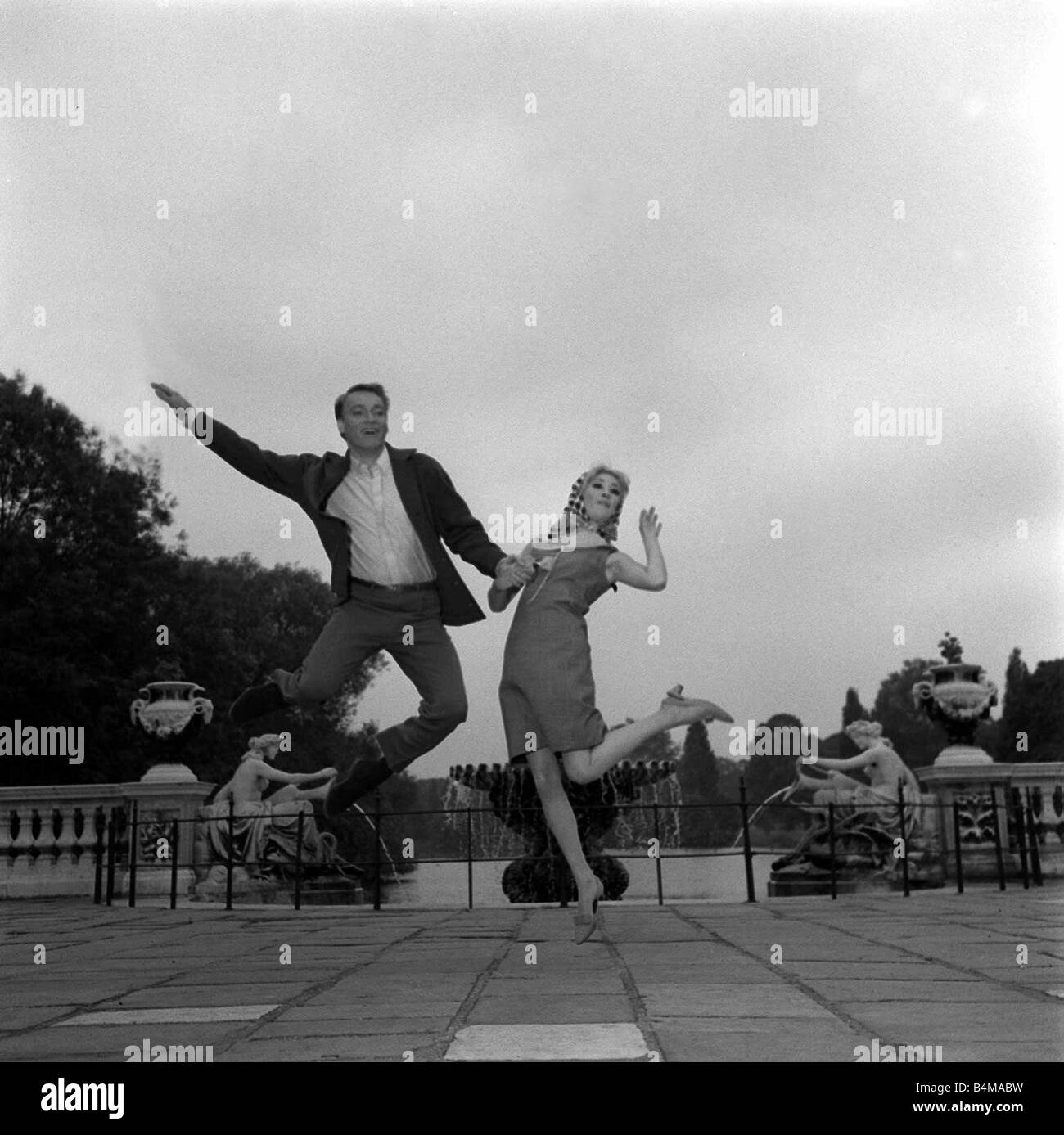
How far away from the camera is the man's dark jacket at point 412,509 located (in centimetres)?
425

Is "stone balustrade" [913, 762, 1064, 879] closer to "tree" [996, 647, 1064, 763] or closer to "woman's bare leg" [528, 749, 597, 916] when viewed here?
"tree" [996, 647, 1064, 763]

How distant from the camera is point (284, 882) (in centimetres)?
1076

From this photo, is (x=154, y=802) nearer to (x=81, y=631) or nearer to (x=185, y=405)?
(x=81, y=631)

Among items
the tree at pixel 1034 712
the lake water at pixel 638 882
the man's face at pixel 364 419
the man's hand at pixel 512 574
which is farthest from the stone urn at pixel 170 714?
the man's hand at pixel 512 574

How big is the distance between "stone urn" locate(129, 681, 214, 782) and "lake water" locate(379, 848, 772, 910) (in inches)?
100

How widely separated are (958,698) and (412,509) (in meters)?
9.66

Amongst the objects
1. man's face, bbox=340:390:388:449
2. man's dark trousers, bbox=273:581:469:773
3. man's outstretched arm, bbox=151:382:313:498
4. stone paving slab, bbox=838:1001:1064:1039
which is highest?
man's face, bbox=340:390:388:449

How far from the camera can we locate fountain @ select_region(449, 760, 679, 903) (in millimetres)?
9867

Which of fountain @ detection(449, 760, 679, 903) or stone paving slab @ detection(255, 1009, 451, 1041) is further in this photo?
fountain @ detection(449, 760, 679, 903)

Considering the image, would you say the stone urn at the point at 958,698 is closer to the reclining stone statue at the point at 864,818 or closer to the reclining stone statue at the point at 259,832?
the reclining stone statue at the point at 864,818

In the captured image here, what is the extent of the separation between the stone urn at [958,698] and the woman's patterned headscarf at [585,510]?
8.96m

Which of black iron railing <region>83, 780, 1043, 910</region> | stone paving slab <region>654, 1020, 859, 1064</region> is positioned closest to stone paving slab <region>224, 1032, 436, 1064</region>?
stone paving slab <region>654, 1020, 859, 1064</region>

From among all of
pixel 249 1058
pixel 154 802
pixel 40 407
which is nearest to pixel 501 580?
pixel 249 1058

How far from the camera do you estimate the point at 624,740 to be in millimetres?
4105
